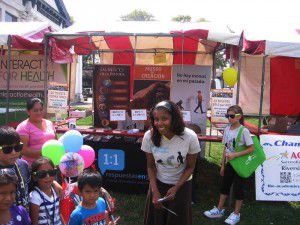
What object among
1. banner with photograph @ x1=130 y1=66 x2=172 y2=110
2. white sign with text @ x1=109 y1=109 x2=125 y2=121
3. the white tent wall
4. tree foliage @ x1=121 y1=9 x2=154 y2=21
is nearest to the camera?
white sign with text @ x1=109 y1=109 x2=125 y2=121

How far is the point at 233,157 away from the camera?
447 centimetres

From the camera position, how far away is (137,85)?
694cm

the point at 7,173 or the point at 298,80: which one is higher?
the point at 298,80

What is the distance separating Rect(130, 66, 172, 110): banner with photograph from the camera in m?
6.77

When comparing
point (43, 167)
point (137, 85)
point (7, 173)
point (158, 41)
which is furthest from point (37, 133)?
point (158, 41)

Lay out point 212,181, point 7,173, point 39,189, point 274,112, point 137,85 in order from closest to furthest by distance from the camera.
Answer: point 7,173 < point 39,189 < point 212,181 < point 137,85 < point 274,112

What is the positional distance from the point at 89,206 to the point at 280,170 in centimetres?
383

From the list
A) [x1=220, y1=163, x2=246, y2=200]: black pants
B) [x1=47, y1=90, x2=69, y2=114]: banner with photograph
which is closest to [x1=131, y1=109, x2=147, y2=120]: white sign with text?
[x1=47, y1=90, x2=69, y2=114]: banner with photograph

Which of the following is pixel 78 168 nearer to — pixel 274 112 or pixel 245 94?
pixel 274 112

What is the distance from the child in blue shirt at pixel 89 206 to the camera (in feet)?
8.11

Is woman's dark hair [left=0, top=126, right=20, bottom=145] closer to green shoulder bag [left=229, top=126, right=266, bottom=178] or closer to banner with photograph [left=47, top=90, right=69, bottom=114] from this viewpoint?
green shoulder bag [left=229, top=126, right=266, bottom=178]

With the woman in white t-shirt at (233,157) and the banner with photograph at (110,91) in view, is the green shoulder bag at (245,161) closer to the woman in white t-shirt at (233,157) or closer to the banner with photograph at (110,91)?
the woman in white t-shirt at (233,157)

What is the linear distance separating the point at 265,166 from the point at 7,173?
430cm

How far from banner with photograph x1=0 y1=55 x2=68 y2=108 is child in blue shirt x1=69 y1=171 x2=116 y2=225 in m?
5.11
